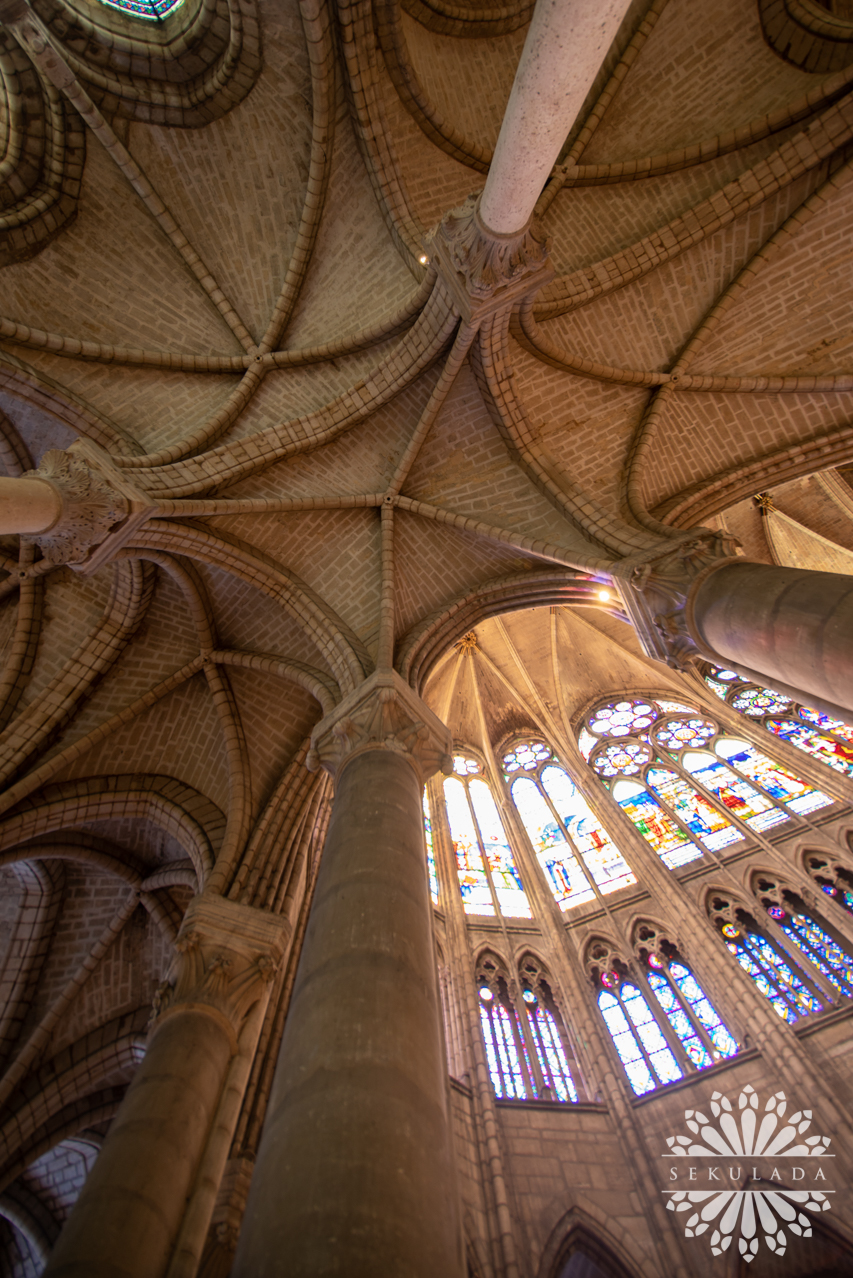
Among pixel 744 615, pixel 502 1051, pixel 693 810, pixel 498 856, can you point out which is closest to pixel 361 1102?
pixel 744 615

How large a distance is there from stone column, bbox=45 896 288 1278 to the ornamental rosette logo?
519 cm

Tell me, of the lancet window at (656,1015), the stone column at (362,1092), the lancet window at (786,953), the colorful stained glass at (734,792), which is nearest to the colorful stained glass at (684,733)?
the colorful stained glass at (734,792)

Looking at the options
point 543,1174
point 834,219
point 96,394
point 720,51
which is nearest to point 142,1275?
point 543,1174

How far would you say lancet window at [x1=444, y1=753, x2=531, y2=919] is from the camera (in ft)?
38.6

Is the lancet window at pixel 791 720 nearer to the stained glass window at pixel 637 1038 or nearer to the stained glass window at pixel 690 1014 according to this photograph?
the stained glass window at pixel 690 1014

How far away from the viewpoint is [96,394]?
882cm

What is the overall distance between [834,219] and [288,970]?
11.1 m

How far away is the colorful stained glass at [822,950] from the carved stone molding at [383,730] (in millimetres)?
6309

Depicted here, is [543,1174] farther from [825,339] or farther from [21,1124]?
[825,339]

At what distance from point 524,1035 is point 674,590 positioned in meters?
6.95

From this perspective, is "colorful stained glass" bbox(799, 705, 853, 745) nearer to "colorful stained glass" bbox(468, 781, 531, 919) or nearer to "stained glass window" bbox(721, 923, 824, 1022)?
"stained glass window" bbox(721, 923, 824, 1022)

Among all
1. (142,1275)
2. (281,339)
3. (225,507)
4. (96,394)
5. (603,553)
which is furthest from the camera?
(281,339)

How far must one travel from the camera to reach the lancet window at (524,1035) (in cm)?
902

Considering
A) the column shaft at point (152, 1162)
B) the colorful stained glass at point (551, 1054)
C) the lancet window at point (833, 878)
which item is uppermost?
the lancet window at point (833, 878)
